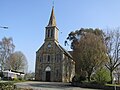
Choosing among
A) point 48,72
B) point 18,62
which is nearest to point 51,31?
point 48,72

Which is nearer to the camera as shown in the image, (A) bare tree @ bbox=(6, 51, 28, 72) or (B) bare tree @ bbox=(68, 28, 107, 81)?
(B) bare tree @ bbox=(68, 28, 107, 81)

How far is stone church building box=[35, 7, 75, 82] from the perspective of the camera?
6196 centimetres

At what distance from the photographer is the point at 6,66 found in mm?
73812

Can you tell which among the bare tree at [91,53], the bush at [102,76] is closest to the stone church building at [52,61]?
the bare tree at [91,53]

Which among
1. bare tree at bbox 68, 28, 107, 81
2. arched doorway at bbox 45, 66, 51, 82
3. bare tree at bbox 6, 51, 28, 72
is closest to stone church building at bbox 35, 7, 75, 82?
arched doorway at bbox 45, 66, 51, 82

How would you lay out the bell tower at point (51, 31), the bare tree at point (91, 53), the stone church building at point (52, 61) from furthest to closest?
the bell tower at point (51, 31) → the stone church building at point (52, 61) → the bare tree at point (91, 53)

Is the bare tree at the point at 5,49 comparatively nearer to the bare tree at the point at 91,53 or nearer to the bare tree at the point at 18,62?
the bare tree at the point at 18,62

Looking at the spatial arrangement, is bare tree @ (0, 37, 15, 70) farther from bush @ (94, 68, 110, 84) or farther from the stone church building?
bush @ (94, 68, 110, 84)

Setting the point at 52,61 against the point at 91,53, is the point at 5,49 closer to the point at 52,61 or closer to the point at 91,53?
the point at 52,61

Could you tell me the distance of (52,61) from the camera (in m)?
63.3

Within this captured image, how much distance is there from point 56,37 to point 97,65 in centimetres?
2384

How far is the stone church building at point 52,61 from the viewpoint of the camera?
62.0 metres

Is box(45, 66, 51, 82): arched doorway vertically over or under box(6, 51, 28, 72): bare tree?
under

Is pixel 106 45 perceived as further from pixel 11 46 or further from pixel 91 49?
pixel 11 46
